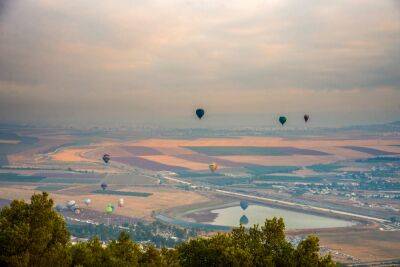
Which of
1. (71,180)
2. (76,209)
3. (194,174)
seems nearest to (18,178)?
(71,180)

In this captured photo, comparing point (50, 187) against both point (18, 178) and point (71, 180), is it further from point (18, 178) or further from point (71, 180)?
point (18, 178)

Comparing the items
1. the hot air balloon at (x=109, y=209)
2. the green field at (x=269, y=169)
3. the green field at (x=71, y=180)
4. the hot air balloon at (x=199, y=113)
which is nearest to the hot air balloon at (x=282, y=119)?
the hot air balloon at (x=199, y=113)

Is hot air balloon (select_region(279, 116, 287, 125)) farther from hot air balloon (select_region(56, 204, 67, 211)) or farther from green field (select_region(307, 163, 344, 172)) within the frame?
green field (select_region(307, 163, 344, 172))

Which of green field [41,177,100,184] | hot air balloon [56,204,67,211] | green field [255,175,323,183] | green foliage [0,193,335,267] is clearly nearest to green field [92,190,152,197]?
green field [41,177,100,184]

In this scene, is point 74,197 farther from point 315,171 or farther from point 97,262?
point 97,262

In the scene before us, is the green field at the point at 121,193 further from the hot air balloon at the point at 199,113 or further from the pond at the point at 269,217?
the hot air balloon at the point at 199,113

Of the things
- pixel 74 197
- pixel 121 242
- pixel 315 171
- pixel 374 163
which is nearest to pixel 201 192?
pixel 74 197
